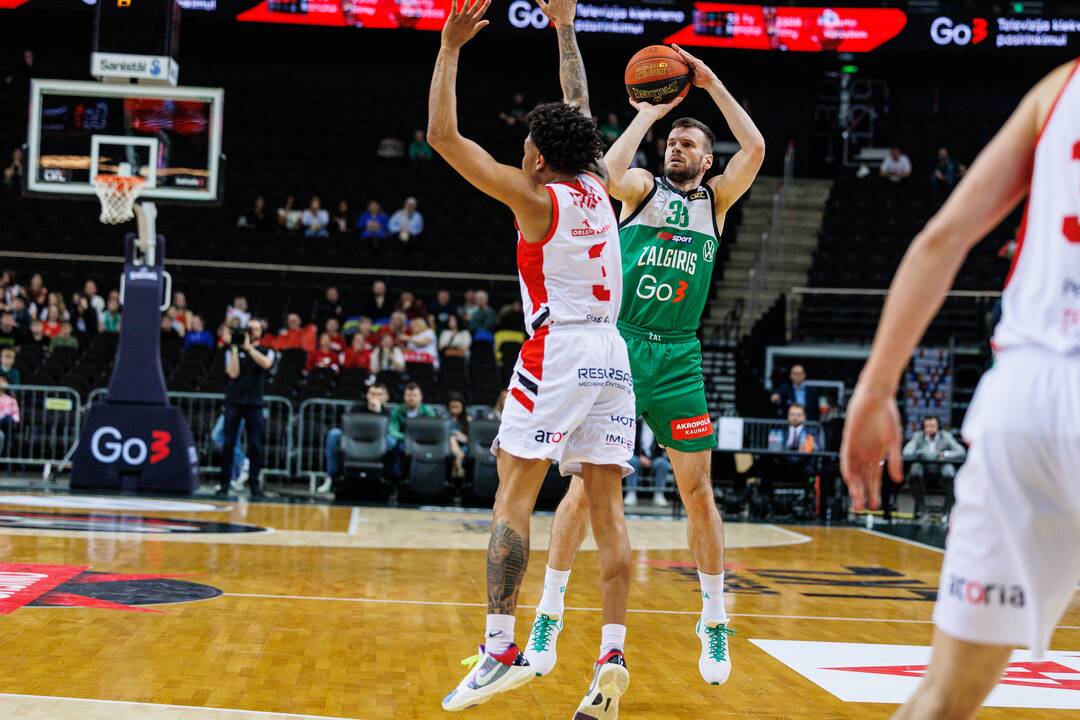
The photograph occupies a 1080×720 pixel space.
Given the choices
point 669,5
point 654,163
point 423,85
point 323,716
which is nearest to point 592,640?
point 323,716

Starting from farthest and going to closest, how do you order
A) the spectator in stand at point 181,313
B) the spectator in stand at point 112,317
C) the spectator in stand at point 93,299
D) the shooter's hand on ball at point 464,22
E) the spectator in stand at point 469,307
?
the spectator in stand at point 469,307 → the spectator in stand at point 93,299 → the spectator in stand at point 181,313 → the spectator in stand at point 112,317 → the shooter's hand on ball at point 464,22

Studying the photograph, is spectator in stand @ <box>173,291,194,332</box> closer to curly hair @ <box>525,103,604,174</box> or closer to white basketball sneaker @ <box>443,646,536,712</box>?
curly hair @ <box>525,103,604,174</box>

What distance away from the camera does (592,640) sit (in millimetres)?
5664

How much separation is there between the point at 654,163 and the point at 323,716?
732 inches

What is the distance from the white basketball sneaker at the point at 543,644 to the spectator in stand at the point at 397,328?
12047mm

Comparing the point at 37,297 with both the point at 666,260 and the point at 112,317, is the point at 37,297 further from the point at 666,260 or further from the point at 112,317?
the point at 666,260

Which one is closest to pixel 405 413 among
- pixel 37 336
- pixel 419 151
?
pixel 37 336

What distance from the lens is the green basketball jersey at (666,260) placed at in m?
5.07

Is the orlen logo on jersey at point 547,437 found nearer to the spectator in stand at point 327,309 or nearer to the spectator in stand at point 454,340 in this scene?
the spectator in stand at point 454,340

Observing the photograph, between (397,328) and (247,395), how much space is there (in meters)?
3.85

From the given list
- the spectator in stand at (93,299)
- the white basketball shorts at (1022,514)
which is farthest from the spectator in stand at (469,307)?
the white basketball shorts at (1022,514)

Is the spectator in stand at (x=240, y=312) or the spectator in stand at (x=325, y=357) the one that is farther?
the spectator in stand at (x=240, y=312)

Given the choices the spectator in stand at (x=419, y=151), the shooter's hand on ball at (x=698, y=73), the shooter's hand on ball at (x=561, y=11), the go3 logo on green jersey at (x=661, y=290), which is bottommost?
the go3 logo on green jersey at (x=661, y=290)

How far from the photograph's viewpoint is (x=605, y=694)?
4047mm
